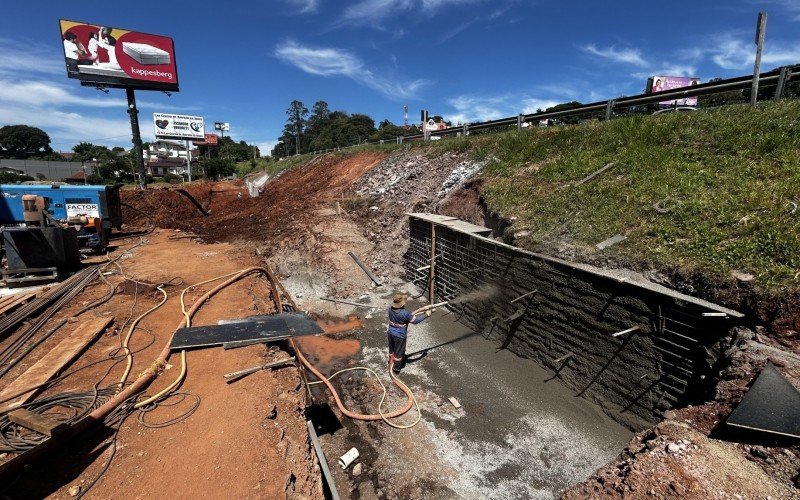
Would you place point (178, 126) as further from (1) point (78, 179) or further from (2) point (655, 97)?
(2) point (655, 97)

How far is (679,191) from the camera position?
7.79 m

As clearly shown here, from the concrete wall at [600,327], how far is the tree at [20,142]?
145286 millimetres

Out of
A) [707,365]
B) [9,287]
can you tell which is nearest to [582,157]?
[707,365]

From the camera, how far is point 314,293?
1259 centimetres

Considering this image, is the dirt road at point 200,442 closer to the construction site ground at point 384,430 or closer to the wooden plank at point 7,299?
the construction site ground at point 384,430

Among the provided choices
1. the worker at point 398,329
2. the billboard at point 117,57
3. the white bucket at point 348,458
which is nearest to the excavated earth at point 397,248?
the white bucket at point 348,458

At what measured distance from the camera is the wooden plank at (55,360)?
462 centimetres

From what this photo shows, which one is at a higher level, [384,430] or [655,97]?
[655,97]

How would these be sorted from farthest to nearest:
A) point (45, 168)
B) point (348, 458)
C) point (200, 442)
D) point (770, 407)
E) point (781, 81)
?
point (45, 168), point (781, 81), point (348, 458), point (200, 442), point (770, 407)

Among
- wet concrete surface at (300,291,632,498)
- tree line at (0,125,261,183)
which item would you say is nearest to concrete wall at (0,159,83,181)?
tree line at (0,125,261,183)

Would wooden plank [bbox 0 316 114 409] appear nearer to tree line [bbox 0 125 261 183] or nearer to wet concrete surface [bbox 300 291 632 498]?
wet concrete surface [bbox 300 291 632 498]

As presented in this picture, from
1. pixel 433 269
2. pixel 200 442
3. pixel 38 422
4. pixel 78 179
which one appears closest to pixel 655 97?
pixel 433 269

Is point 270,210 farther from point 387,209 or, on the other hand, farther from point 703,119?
point 703,119

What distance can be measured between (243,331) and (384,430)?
118 inches
